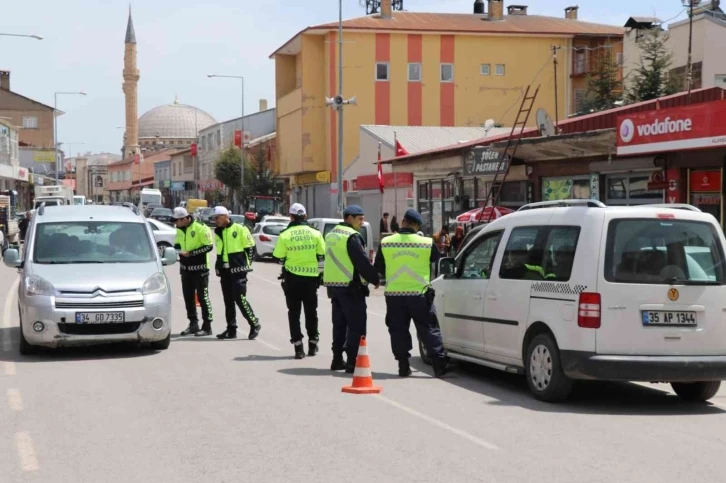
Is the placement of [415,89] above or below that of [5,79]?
below

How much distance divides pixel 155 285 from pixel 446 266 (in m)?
3.64

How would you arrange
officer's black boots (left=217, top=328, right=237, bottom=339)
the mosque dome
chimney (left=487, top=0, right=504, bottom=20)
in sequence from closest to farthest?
officer's black boots (left=217, top=328, right=237, bottom=339) < chimney (left=487, top=0, right=504, bottom=20) < the mosque dome

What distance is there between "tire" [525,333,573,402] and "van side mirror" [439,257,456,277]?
191 centimetres

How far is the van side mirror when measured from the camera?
1167 centimetres

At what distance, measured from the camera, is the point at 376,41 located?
60656mm

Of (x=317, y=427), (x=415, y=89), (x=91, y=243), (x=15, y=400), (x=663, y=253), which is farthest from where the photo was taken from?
(x=415, y=89)

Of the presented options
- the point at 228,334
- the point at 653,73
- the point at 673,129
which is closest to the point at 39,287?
the point at 228,334

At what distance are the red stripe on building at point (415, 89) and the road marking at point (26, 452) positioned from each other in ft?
180

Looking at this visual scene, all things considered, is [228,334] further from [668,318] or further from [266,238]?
[266,238]

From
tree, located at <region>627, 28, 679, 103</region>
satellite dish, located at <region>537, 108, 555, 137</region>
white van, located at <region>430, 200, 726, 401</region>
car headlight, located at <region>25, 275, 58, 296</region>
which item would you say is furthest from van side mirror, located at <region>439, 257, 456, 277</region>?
tree, located at <region>627, 28, 679, 103</region>

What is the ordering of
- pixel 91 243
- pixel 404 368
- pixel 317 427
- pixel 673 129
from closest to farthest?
pixel 317 427 < pixel 404 368 < pixel 91 243 < pixel 673 129

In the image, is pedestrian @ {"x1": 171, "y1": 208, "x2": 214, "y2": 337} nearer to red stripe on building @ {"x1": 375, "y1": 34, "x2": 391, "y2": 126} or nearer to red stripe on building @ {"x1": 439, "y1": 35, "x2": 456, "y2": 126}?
red stripe on building @ {"x1": 375, "y1": 34, "x2": 391, "y2": 126}

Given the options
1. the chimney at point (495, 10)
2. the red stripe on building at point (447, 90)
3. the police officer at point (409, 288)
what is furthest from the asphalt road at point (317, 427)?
the chimney at point (495, 10)

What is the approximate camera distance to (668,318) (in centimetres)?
927
